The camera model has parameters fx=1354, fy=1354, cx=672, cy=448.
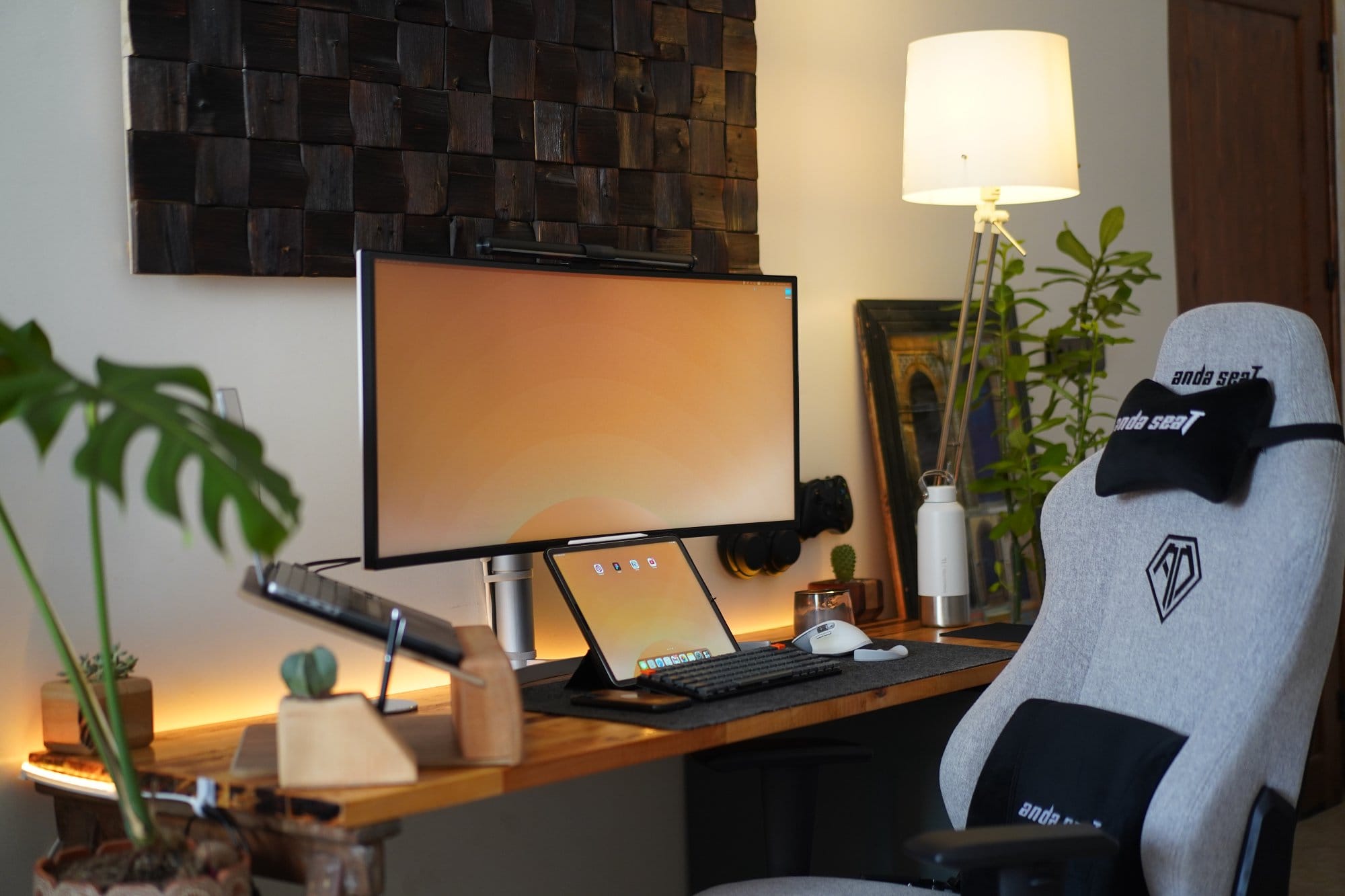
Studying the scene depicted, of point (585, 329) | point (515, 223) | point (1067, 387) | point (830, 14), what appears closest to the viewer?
point (585, 329)

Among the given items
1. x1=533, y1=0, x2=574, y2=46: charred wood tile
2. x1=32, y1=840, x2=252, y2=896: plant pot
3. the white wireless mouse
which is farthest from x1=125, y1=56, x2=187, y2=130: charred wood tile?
the white wireless mouse

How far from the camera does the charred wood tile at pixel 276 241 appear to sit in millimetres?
1845

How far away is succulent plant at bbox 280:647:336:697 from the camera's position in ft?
4.42

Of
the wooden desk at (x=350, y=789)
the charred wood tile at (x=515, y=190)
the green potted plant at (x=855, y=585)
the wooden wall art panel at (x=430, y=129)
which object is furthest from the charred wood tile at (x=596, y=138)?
the wooden desk at (x=350, y=789)

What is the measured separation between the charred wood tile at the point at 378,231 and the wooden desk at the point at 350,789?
66cm

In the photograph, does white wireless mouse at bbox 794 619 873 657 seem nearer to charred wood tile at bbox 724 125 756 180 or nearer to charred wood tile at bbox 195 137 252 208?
charred wood tile at bbox 724 125 756 180

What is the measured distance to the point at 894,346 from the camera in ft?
8.83

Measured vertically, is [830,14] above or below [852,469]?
above

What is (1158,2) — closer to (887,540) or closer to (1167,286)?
(1167,286)

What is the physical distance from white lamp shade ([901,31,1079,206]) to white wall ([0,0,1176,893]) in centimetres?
31

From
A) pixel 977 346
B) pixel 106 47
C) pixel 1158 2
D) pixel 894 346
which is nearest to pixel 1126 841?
pixel 977 346

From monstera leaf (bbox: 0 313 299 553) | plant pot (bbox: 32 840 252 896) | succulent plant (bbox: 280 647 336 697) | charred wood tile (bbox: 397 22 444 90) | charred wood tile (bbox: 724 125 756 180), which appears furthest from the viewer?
charred wood tile (bbox: 724 125 756 180)

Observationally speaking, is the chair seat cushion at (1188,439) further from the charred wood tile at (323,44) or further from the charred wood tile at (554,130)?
the charred wood tile at (323,44)

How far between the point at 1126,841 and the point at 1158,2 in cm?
247
